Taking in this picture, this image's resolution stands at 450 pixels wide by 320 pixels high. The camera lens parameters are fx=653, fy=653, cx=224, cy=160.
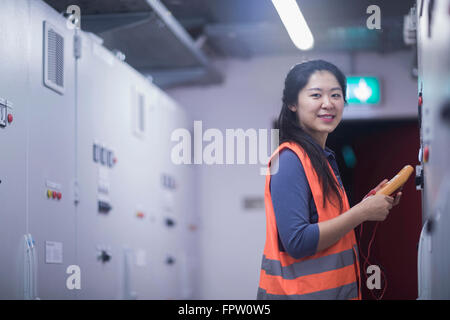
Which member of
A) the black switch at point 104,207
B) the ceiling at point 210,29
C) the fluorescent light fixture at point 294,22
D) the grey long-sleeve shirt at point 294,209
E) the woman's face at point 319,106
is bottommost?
the grey long-sleeve shirt at point 294,209

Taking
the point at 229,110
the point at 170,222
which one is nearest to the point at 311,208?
the point at 229,110

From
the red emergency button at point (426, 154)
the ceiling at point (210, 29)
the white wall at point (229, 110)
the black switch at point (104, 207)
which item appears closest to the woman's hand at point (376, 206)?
the red emergency button at point (426, 154)

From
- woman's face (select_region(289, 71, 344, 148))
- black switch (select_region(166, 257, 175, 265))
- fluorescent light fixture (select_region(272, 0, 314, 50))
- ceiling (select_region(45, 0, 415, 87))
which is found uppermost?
ceiling (select_region(45, 0, 415, 87))

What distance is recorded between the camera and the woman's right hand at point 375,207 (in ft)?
6.45

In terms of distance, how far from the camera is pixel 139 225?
4.60 metres

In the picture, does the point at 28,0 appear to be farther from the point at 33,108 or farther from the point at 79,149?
the point at 79,149

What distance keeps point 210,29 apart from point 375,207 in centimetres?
339

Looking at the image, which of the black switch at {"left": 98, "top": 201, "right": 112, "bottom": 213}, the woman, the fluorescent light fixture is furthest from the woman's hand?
the black switch at {"left": 98, "top": 201, "right": 112, "bottom": 213}

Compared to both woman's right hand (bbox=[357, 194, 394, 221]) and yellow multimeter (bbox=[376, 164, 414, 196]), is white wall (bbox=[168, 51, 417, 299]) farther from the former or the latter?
woman's right hand (bbox=[357, 194, 394, 221])

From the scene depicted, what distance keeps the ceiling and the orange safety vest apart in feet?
2.36

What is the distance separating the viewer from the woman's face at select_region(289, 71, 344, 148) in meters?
2.13

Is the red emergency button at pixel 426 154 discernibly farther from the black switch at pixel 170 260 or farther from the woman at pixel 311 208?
the black switch at pixel 170 260

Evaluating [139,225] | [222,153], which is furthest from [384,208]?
[139,225]

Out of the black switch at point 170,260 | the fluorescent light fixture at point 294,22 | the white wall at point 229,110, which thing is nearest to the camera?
the fluorescent light fixture at point 294,22
